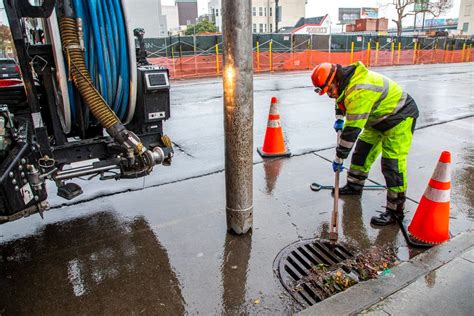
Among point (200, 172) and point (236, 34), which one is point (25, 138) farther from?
point (200, 172)

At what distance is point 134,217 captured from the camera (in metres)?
3.76

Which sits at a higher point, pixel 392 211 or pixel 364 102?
pixel 364 102

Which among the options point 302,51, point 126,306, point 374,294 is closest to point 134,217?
point 126,306

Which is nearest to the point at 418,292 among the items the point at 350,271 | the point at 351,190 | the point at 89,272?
the point at 350,271

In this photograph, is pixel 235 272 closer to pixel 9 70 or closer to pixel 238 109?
pixel 238 109

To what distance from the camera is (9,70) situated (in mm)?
2963

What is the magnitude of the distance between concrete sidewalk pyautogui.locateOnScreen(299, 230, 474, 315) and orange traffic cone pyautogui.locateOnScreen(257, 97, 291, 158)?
2.87 metres

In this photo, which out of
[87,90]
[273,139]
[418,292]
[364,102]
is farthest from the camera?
[273,139]

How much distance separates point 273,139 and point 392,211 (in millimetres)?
2278

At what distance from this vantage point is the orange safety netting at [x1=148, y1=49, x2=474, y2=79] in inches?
762

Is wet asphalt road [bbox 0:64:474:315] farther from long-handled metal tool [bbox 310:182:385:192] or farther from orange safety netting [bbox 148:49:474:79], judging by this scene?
orange safety netting [bbox 148:49:474:79]

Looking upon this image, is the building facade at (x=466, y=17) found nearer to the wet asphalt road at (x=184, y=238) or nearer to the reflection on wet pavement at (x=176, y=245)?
the wet asphalt road at (x=184, y=238)

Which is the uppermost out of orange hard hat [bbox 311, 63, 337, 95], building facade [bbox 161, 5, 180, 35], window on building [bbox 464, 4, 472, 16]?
building facade [bbox 161, 5, 180, 35]

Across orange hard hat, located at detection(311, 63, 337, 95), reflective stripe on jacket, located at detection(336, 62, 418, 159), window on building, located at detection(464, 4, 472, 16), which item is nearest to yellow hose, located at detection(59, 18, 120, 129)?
orange hard hat, located at detection(311, 63, 337, 95)
